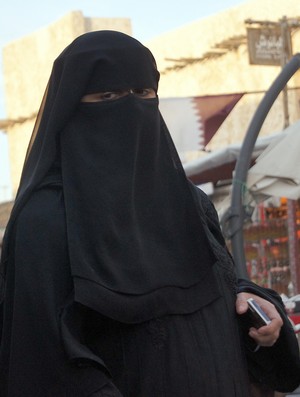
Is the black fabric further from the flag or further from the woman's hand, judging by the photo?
the flag

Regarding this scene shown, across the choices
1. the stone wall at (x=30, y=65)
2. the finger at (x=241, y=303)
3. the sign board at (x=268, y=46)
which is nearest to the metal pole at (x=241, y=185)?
the finger at (x=241, y=303)

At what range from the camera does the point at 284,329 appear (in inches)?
97.9

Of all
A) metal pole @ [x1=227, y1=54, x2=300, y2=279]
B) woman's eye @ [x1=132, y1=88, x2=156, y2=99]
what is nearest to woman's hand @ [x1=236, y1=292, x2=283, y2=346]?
woman's eye @ [x1=132, y1=88, x2=156, y2=99]

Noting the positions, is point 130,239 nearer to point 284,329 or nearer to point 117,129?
point 117,129

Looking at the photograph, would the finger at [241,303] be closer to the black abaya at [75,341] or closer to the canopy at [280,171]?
the black abaya at [75,341]

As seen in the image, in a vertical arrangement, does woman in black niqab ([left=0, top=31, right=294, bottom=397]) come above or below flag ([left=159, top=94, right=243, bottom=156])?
above

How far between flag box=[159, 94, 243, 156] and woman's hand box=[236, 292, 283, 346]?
661 centimetres

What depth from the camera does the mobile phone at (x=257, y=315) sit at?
237cm

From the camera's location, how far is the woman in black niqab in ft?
7.19

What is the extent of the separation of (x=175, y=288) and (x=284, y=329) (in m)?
0.34

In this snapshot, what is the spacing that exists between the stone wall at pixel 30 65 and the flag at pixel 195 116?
716 inches

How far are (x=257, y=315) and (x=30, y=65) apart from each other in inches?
1098

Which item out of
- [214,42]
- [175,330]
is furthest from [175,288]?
[214,42]

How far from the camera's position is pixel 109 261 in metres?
2.23
